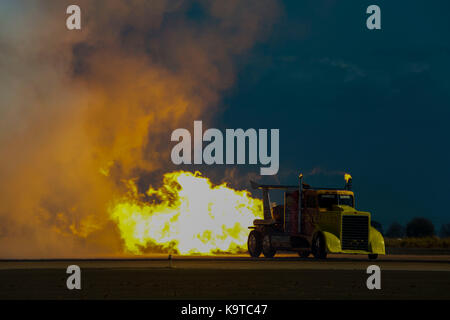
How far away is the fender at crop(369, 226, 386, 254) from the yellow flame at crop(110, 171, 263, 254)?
342 inches

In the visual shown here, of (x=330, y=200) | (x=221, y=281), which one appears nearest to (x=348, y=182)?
(x=330, y=200)

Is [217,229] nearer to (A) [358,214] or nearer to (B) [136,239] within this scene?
(B) [136,239]

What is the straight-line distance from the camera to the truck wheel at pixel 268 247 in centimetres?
4259

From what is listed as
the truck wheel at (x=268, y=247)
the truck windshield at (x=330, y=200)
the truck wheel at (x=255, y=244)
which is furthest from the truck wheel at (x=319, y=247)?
the truck wheel at (x=255, y=244)

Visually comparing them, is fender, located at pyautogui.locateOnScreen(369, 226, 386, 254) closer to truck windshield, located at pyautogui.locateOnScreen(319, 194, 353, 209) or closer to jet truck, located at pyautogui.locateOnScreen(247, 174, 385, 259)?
jet truck, located at pyautogui.locateOnScreen(247, 174, 385, 259)

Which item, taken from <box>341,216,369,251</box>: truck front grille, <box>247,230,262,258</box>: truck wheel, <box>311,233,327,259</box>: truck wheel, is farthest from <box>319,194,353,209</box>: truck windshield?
<box>247,230,262,258</box>: truck wheel

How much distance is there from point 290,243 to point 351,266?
26.1 ft

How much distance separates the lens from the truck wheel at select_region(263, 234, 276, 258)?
140ft

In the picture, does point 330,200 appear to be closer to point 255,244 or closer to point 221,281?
point 255,244

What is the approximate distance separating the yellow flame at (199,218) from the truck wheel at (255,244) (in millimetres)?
2150

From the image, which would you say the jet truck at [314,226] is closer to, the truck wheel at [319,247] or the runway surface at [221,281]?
the truck wheel at [319,247]

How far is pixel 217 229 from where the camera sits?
46.5 m
